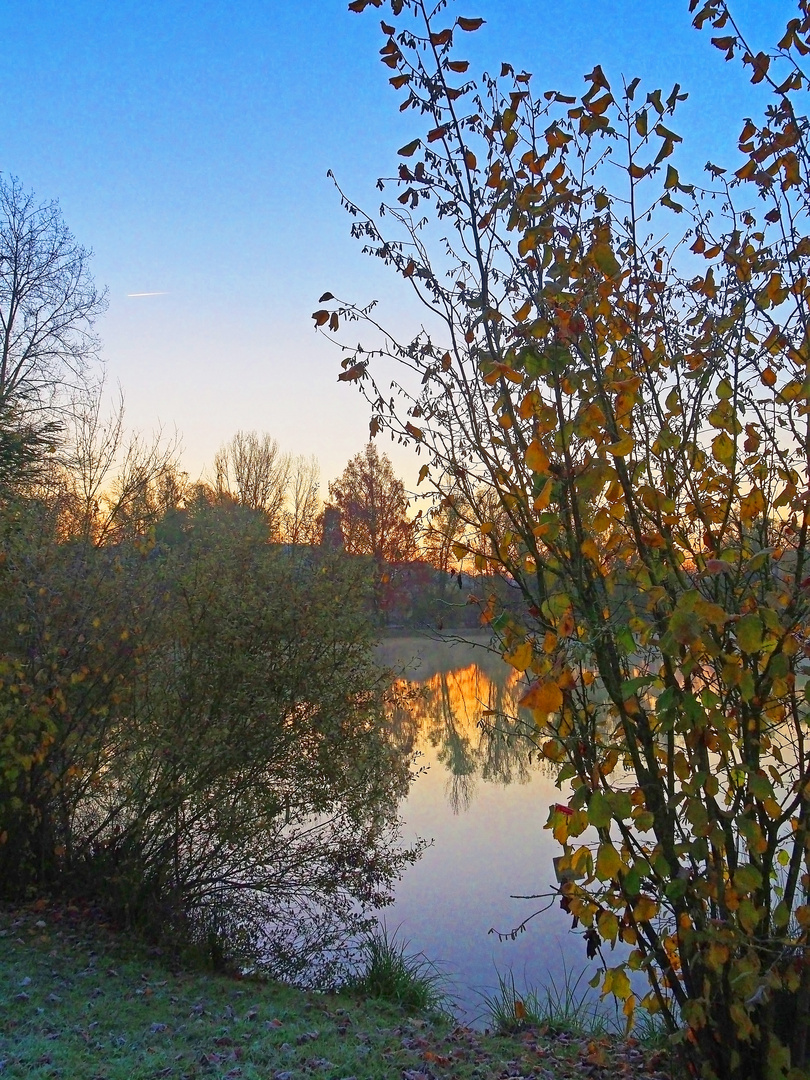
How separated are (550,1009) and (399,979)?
1.27m

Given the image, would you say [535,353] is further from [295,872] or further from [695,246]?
[295,872]

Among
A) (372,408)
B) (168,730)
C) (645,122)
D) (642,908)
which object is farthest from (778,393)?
(168,730)

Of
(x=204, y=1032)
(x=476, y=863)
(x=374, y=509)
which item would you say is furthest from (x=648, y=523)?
(x=374, y=509)

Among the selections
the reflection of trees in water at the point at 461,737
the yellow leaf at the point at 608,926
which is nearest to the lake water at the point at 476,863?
the reflection of trees in water at the point at 461,737

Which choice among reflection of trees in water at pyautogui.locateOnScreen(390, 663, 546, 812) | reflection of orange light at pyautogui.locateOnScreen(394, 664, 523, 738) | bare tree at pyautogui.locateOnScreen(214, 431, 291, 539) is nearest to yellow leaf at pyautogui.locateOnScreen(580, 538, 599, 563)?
reflection of trees in water at pyautogui.locateOnScreen(390, 663, 546, 812)

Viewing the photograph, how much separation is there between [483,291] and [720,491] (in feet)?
3.97

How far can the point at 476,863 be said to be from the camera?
403 inches

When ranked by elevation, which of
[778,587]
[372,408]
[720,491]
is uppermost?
[372,408]

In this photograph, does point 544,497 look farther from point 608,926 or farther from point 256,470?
point 256,470

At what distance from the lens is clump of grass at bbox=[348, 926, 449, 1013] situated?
677cm

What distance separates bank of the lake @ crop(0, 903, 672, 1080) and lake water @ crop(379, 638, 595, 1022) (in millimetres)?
995

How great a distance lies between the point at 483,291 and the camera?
3.41 meters

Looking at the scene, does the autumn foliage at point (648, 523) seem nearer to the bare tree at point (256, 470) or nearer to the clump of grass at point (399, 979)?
the clump of grass at point (399, 979)

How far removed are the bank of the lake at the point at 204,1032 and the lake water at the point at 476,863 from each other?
0.99 metres
